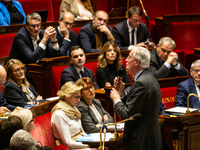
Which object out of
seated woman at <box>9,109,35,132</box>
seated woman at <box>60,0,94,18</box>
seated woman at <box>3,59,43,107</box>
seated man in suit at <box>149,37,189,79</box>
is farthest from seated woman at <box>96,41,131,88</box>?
seated woman at <box>9,109,35,132</box>

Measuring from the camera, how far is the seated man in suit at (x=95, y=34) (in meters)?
3.07

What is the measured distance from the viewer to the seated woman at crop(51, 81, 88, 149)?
1849 mm

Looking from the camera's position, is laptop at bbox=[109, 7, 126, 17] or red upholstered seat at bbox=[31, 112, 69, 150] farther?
laptop at bbox=[109, 7, 126, 17]

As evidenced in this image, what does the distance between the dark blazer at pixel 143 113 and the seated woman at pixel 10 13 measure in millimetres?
1914

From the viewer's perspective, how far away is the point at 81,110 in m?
2.10

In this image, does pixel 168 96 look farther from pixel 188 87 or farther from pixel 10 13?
pixel 10 13

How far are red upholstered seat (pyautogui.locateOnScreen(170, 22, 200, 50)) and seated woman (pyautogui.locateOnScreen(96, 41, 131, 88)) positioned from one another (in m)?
1.11

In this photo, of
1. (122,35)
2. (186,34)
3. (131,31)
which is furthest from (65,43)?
(186,34)

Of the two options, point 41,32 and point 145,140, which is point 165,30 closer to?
point 41,32

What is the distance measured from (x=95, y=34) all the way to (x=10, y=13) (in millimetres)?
855

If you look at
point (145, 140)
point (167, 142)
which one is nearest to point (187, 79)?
point (167, 142)

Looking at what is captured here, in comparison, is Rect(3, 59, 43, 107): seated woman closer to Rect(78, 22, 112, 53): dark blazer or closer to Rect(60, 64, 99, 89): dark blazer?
Rect(60, 64, 99, 89): dark blazer

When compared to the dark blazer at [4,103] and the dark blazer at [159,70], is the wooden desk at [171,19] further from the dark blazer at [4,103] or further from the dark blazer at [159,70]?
the dark blazer at [4,103]

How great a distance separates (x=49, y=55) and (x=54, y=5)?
140 cm
